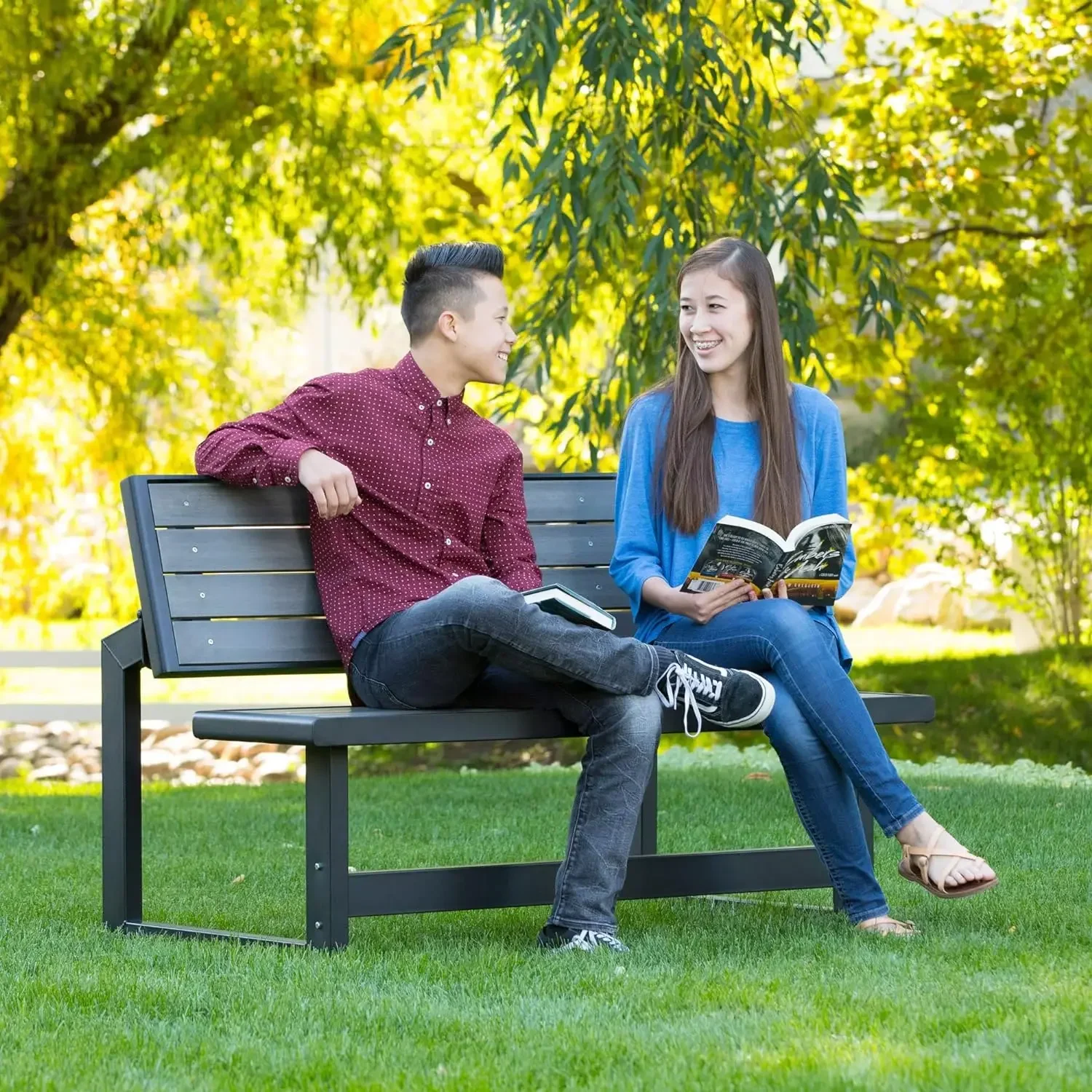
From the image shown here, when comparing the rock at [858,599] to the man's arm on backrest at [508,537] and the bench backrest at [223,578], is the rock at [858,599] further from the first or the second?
the bench backrest at [223,578]

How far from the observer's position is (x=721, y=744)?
10227 millimetres

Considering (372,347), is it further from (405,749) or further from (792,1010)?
(792,1010)

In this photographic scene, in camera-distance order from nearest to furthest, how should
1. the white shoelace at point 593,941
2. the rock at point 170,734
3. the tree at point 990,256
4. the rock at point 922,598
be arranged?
the white shoelace at point 593,941, the tree at point 990,256, the rock at point 170,734, the rock at point 922,598

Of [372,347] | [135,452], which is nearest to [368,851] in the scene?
[135,452]

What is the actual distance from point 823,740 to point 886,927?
0.38m

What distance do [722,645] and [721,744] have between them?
21.5 feet

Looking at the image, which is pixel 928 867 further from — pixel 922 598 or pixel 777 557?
pixel 922 598

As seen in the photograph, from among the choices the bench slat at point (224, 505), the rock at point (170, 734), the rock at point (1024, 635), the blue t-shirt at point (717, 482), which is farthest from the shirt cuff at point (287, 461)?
the rock at point (1024, 635)

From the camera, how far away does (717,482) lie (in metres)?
4.01

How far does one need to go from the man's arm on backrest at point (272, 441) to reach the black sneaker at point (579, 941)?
101cm

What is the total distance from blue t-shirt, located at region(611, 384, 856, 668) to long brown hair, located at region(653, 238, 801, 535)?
Result: 3cm

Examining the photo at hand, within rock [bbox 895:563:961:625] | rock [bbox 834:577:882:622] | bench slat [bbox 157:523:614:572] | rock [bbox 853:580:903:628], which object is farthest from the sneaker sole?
rock [bbox 834:577:882:622]

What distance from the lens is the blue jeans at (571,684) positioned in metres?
3.43

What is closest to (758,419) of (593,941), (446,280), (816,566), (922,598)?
(816,566)
